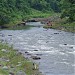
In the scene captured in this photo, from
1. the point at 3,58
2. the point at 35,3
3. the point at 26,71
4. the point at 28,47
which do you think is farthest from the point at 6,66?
the point at 35,3

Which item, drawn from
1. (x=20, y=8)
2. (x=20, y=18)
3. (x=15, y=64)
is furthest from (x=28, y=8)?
(x=15, y=64)

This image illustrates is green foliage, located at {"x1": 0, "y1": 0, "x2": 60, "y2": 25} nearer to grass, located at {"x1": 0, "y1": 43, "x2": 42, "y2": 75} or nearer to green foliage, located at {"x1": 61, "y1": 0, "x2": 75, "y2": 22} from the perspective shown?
green foliage, located at {"x1": 61, "y1": 0, "x2": 75, "y2": 22}

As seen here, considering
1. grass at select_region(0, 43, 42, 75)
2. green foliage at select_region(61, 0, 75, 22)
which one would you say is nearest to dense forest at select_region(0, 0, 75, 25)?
green foliage at select_region(61, 0, 75, 22)

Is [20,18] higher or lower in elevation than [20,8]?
lower

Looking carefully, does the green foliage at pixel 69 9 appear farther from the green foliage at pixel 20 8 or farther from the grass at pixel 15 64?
the grass at pixel 15 64

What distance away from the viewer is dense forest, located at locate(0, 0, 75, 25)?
93375 millimetres

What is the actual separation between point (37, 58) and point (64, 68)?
6686 millimetres

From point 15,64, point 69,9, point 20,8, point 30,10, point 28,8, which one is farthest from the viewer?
point 30,10

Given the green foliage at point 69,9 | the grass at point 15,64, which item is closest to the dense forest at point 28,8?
the green foliage at point 69,9

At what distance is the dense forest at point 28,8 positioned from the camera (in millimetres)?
93375

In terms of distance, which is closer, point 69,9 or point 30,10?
point 69,9

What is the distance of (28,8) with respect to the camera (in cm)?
15400

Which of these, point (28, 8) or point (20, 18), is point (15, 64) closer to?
point (20, 18)

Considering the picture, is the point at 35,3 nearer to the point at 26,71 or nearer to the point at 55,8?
the point at 55,8
